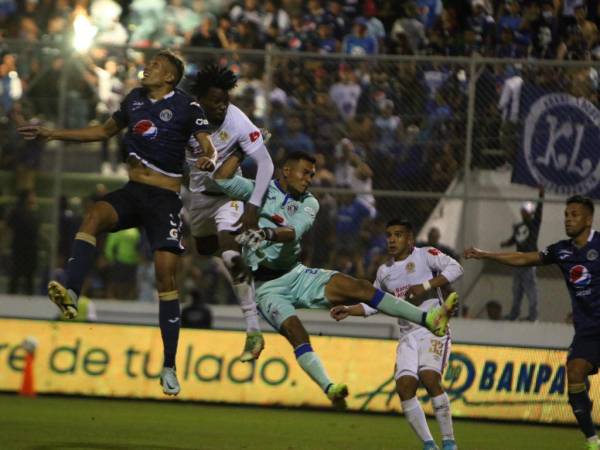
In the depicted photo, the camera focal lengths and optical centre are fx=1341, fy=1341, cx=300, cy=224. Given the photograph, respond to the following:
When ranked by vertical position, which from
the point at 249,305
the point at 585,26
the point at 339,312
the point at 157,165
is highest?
the point at 585,26

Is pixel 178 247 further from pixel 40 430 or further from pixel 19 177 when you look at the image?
pixel 19 177

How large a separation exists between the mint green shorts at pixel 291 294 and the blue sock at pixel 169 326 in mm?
755

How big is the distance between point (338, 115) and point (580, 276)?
671 centimetres

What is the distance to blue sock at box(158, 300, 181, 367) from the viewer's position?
1173 centimetres

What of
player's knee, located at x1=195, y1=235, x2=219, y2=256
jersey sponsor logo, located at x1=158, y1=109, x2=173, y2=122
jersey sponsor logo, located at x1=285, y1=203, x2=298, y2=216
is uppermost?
jersey sponsor logo, located at x1=158, y1=109, x2=173, y2=122

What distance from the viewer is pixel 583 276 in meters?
13.1

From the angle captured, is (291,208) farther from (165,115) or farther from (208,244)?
(165,115)

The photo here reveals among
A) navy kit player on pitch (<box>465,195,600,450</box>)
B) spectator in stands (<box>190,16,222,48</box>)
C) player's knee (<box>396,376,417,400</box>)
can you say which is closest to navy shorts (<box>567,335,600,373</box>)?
navy kit player on pitch (<box>465,195,600,450</box>)

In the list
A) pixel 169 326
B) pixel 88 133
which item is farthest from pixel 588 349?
pixel 88 133

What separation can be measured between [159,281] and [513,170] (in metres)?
8.33

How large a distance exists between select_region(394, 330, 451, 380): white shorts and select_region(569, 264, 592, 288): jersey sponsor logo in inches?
57.0

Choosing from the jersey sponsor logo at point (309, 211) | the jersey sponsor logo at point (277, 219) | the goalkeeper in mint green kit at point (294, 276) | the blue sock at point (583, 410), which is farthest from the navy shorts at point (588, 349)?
the jersey sponsor logo at point (277, 219)

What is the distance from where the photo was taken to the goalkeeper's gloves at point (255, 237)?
445 inches

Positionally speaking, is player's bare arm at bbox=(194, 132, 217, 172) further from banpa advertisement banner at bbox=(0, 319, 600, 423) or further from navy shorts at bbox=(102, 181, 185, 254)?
banpa advertisement banner at bbox=(0, 319, 600, 423)
